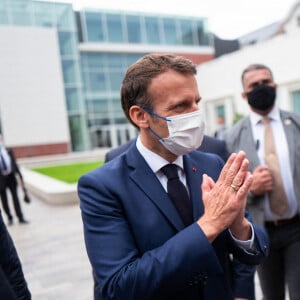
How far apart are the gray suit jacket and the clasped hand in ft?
3.87

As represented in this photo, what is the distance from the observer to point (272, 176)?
2.52 meters

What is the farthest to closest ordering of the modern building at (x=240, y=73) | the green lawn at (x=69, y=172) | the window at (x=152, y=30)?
the window at (x=152, y=30) → the modern building at (x=240, y=73) → the green lawn at (x=69, y=172)

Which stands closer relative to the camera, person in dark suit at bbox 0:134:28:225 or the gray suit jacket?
the gray suit jacket

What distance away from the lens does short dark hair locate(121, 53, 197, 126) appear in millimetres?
1519

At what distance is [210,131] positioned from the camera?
24.7 metres

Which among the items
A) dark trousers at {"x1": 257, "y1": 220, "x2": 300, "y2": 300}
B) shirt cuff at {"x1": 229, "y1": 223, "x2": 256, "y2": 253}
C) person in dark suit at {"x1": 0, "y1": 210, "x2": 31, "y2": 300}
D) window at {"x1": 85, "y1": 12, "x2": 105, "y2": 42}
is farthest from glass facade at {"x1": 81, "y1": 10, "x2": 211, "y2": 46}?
shirt cuff at {"x1": 229, "y1": 223, "x2": 256, "y2": 253}

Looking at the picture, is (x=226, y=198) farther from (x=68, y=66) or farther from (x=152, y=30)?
(x=152, y=30)

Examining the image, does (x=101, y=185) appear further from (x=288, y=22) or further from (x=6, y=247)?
(x=288, y=22)

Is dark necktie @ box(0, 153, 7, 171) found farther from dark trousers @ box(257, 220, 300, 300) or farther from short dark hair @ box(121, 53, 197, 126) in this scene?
short dark hair @ box(121, 53, 197, 126)

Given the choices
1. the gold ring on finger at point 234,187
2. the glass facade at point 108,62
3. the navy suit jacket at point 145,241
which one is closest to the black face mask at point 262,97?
the navy suit jacket at point 145,241

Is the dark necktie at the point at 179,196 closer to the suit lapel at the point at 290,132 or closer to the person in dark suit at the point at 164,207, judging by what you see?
the person in dark suit at the point at 164,207

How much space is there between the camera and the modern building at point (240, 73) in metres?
18.3

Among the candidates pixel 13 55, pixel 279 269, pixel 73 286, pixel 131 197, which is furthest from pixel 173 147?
pixel 13 55

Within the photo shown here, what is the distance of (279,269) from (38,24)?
27705 mm
